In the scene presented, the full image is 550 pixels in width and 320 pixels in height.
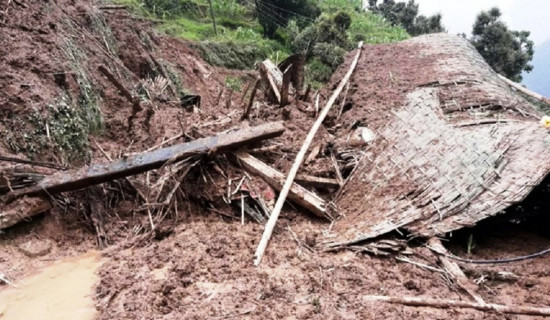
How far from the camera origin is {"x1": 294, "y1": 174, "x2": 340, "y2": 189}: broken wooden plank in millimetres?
4867

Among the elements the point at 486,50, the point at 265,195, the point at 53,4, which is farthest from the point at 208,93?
the point at 486,50

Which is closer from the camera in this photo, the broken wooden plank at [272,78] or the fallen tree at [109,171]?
the fallen tree at [109,171]

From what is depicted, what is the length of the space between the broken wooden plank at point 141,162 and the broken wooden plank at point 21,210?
8cm

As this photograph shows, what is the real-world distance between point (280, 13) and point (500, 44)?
940 centimetres

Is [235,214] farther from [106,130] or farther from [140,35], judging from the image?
[140,35]

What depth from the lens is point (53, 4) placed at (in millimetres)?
6910

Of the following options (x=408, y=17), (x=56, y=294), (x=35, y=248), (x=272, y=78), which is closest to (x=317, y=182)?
(x=56, y=294)

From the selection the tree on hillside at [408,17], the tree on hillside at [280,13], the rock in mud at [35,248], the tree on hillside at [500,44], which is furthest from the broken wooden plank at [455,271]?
the tree on hillside at [408,17]

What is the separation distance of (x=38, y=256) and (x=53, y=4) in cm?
441

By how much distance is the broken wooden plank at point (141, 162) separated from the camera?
14.3ft

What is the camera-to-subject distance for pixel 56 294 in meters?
3.61

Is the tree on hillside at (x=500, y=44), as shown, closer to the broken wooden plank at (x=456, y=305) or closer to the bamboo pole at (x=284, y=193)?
the bamboo pole at (x=284, y=193)

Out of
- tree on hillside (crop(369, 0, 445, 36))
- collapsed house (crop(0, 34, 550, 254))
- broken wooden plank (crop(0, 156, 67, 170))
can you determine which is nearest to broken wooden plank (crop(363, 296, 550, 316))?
collapsed house (crop(0, 34, 550, 254))

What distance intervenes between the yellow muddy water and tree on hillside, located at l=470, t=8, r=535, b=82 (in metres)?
19.3
